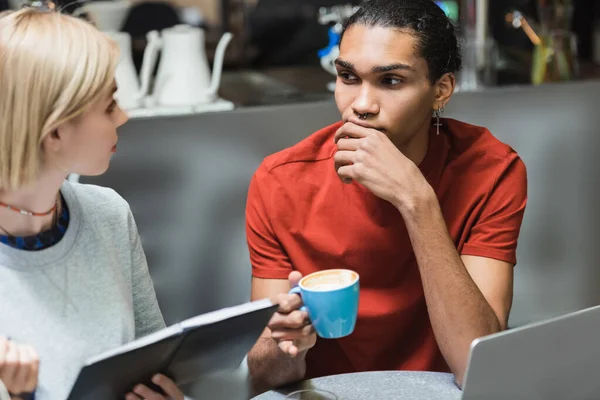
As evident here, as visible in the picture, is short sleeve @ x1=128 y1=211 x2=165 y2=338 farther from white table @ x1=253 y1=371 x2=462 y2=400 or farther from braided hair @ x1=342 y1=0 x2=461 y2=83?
braided hair @ x1=342 y1=0 x2=461 y2=83

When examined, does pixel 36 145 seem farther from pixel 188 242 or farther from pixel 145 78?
pixel 145 78

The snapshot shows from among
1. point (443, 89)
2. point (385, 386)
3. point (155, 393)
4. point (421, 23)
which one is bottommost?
point (385, 386)

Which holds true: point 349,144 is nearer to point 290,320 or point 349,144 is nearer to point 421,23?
point 421,23

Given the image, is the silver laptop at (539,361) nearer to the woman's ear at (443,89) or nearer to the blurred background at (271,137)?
the woman's ear at (443,89)

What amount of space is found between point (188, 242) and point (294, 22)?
1805 mm

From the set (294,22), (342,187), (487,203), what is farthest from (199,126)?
(294,22)

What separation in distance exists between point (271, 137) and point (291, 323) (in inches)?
39.4

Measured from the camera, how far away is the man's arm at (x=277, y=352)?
113cm

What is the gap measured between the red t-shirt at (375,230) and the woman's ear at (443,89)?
91 mm

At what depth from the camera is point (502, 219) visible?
152 cm

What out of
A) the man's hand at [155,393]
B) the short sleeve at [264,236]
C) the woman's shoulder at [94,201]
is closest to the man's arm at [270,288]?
the short sleeve at [264,236]

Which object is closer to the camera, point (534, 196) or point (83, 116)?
point (83, 116)

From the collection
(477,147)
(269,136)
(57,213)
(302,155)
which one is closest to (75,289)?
(57,213)

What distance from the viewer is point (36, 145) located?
1.09 meters
